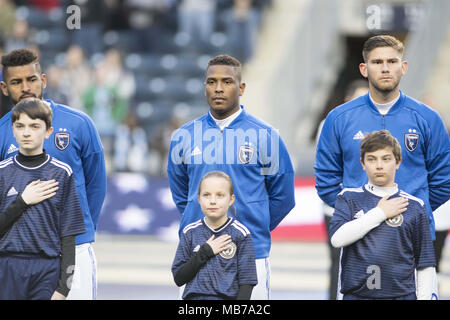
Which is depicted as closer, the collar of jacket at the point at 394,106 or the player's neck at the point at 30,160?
the player's neck at the point at 30,160

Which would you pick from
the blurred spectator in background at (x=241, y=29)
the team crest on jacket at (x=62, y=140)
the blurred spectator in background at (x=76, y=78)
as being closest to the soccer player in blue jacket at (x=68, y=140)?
the team crest on jacket at (x=62, y=140)

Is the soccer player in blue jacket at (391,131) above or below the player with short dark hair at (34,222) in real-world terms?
above

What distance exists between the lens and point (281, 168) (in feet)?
20.3

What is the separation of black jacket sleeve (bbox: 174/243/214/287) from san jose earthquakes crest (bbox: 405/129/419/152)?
1.34 m

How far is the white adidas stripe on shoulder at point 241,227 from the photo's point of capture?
18.4 ft

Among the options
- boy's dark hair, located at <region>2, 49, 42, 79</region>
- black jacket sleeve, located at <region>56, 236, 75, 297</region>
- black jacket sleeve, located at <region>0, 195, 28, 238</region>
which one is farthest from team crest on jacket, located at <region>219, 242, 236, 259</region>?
boy's dark hair, located at <region>2, 49, 42, 79</region>

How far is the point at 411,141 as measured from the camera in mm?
5789

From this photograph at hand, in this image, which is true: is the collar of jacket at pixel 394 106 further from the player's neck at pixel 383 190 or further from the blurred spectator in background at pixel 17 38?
the blurred spectator in background at pixel 17 38

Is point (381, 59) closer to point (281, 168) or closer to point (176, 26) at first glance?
point (281, 168)

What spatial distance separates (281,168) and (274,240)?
28.0ft

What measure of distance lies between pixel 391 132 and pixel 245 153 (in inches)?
34.8

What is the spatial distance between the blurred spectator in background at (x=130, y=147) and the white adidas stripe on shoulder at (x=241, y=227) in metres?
10.1

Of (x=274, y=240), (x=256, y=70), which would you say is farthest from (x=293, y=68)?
(x=274, y=240)
